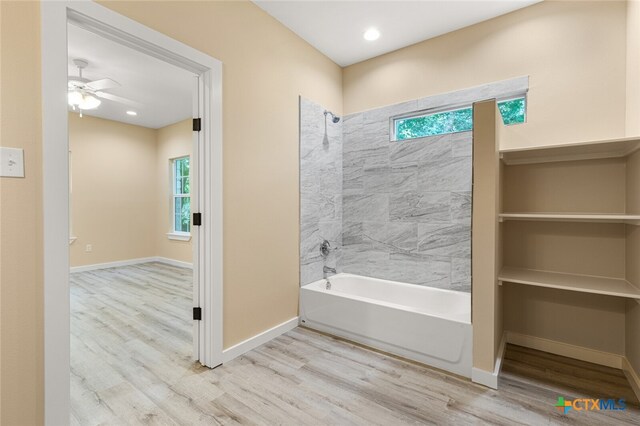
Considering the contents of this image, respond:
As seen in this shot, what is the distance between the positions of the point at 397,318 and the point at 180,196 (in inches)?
209

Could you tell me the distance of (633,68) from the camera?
2053 millimetres

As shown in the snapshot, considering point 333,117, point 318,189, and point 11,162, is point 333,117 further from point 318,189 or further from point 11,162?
point 11,162

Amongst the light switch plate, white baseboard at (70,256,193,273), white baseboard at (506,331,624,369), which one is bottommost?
white baseboard at (506,331,624,369)

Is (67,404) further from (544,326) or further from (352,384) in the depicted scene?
(544,326)

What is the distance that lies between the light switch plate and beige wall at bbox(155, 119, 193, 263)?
4.54 m

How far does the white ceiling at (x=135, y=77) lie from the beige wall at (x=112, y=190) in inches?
16.1

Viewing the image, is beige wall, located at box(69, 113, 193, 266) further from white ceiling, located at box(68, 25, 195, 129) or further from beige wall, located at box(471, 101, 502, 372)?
beige wall, located at box(471, 101, 502, 372)

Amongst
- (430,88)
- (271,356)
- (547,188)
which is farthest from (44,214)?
(547,188)

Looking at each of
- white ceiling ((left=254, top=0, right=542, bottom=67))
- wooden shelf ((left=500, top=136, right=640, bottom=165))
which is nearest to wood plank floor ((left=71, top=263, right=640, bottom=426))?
wooden shelf ((left=500, top=136, right=640, bottom=165))

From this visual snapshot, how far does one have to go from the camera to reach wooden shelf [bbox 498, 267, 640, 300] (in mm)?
1909

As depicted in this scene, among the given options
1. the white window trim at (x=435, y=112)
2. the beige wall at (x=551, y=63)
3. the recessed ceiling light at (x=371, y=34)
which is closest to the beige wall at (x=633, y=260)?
the beige wall at (x=551, y=63)

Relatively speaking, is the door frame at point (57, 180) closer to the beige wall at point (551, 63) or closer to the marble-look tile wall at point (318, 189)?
the marble-look tile wall at point (318, 189)

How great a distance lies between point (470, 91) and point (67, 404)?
144 inches

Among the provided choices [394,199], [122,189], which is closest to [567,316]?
[394,199]
